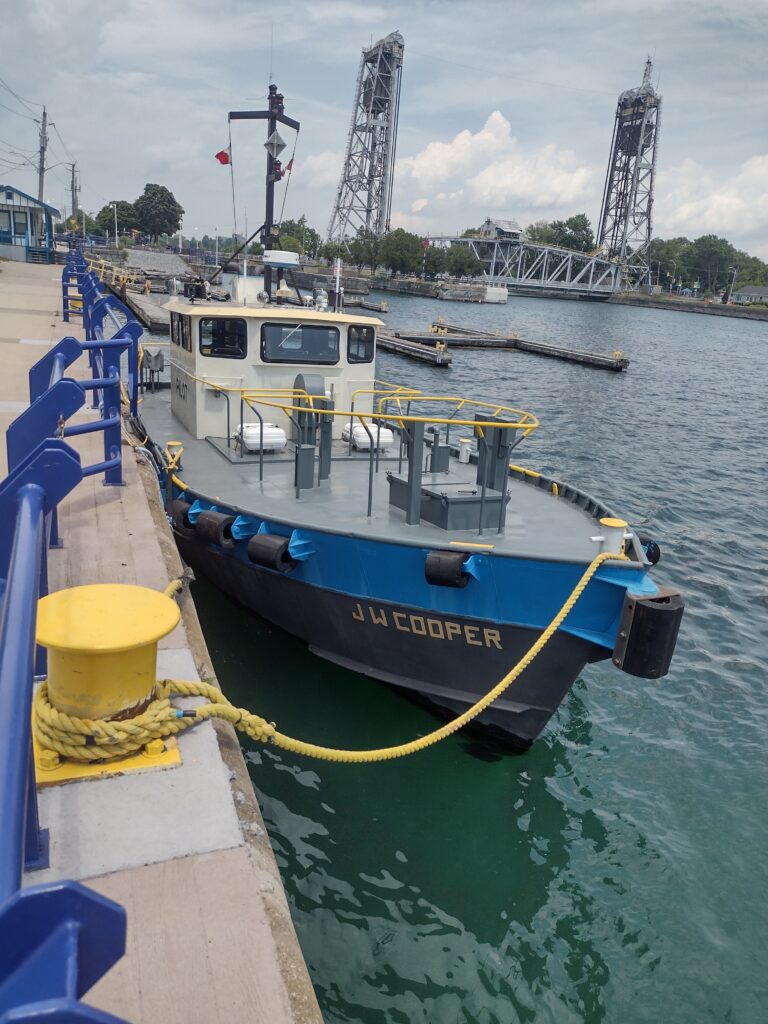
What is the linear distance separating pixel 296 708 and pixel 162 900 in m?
5.16

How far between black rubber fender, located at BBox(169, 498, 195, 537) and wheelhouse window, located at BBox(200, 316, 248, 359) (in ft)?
7.93

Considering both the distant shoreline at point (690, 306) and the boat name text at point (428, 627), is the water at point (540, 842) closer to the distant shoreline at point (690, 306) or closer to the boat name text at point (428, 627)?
the boat name text at point (428, 627)

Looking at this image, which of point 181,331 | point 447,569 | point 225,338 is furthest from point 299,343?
point 447,569

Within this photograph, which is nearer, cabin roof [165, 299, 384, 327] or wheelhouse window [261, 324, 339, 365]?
cabin roof [165, 299, 384, 327]

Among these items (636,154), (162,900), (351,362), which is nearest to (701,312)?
(636,154)

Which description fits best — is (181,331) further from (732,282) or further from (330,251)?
(732,282)

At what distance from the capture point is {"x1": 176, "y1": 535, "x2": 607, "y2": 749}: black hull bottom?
270 inches

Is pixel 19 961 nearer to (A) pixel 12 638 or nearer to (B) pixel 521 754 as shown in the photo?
(A) pixel 12 638

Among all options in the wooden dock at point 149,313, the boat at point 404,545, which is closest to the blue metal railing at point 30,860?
the boat at point 404,545

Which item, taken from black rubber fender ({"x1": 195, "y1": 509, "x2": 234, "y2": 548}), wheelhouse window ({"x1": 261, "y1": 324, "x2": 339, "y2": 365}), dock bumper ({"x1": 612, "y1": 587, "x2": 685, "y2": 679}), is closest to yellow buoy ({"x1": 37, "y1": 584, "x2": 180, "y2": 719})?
dock bumper ({"x1": 612, "y1": 587, "x2": 685, "y2": 679})

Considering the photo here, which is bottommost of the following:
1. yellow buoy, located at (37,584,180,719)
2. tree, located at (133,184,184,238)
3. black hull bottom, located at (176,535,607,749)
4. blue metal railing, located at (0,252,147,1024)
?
black hull bottom, located at (176,535,607,749)

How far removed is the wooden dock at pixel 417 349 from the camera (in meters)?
38.6

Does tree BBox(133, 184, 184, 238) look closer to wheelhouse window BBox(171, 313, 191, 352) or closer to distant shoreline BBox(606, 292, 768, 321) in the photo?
distant shoreline BBox(606, 292, 768, 321)

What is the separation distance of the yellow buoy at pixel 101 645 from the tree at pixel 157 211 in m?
134
